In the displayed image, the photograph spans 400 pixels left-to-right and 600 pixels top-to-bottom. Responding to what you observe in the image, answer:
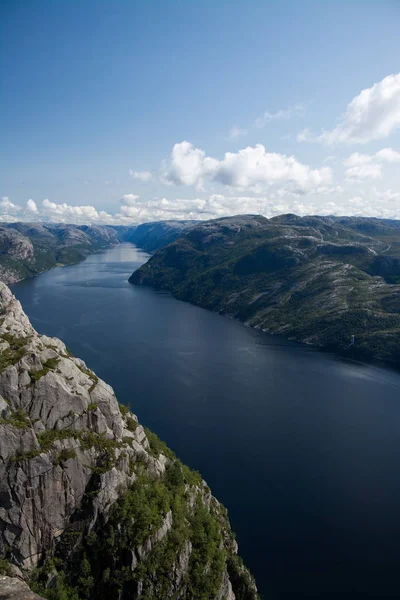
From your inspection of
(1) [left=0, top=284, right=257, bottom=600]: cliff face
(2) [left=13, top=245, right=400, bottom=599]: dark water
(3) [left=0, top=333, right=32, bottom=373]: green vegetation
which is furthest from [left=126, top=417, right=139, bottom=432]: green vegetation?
(2) [left=13, top=245, right=400, bottom=599]: dark water

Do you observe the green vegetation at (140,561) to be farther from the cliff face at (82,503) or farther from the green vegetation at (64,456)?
the green vegetation at (64,456)

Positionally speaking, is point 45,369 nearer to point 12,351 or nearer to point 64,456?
point 12,351

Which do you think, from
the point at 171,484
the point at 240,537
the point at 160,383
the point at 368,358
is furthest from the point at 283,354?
the point at 171,484

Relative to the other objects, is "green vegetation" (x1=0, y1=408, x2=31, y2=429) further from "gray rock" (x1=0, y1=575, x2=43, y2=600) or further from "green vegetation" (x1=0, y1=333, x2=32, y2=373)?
"gray rock" (x1=0, y1=575, x2=43, y2=600)

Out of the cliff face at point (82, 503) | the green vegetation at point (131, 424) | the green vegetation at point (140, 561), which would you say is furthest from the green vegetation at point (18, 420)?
the green vegetation at point (131, 424)

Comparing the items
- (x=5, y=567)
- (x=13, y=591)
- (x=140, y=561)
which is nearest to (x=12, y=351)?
(x=5, y=567)
